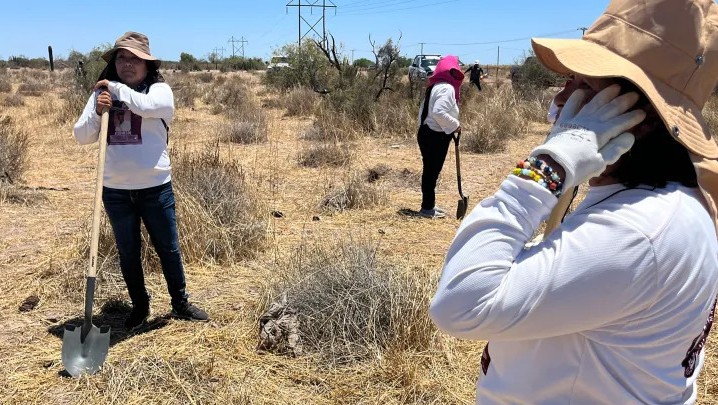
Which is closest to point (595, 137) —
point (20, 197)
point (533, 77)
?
point (20, 197)

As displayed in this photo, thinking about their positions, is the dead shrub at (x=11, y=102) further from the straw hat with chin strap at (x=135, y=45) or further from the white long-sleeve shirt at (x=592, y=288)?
the white long-sleeve shirt at (x=592, y=288)

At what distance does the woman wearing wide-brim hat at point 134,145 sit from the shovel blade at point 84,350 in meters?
0.57

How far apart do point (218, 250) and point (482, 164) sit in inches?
231

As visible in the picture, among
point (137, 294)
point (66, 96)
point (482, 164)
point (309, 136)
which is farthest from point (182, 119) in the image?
point (137, 294)

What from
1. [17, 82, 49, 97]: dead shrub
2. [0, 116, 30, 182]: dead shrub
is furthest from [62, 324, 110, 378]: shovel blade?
[17, 82, 49, 97]: dead shrub

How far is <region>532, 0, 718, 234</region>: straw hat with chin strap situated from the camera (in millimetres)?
1024

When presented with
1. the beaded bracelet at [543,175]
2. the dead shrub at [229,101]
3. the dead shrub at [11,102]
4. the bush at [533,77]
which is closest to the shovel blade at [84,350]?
the beaded bracelet at [543,175]

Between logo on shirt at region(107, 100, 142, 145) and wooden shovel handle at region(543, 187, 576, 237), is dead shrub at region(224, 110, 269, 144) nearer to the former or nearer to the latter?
logo on shirt at region(107, 100, 142, 145)

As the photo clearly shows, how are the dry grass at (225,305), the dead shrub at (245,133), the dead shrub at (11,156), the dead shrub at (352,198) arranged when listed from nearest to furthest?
the dry grass at (225,305) → the dead shrub at (352,198) → the dead shrub at (11,156) → the dead shrub at (245,133)

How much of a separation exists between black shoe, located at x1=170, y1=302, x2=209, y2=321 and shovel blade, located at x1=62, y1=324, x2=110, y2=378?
65 cm

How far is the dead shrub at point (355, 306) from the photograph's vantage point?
343 cm

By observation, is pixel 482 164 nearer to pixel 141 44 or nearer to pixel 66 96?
pixel 141 44

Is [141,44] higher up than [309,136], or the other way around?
[141,44]

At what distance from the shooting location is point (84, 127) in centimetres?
355
